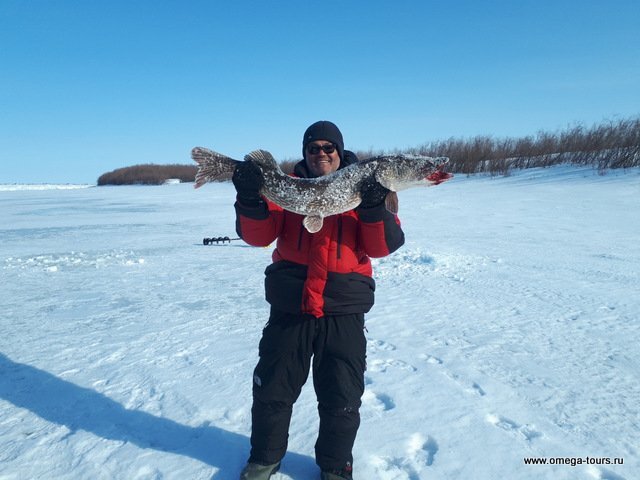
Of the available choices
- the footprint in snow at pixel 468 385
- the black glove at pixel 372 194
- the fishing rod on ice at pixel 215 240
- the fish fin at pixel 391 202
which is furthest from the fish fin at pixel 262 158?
the fishing rod on ice at pixel 215 240

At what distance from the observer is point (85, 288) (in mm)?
5680

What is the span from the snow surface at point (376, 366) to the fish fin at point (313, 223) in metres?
1.39

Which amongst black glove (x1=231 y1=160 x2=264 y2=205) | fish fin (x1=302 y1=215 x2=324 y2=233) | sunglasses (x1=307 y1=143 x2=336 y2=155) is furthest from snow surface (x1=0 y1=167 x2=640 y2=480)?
sunglasses (x1=307 y1=143 x2=336 y2=155)

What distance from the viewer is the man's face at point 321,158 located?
2.53 meters

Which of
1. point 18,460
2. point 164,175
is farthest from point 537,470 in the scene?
point 164,175

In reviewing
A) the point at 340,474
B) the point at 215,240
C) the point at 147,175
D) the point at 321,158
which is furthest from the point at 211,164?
the point at 147,175

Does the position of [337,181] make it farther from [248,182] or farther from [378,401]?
[378,401]

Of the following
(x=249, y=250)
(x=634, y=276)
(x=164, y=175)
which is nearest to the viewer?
(x=634, y=276)

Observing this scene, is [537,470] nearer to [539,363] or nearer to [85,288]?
[539,363]

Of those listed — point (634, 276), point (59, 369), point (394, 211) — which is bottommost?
point (634, 276)

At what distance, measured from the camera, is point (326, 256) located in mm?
2289

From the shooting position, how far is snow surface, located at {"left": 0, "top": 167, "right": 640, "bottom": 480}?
239 centimetres

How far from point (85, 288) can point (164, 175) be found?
39862 mm

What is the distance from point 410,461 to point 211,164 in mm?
2220
